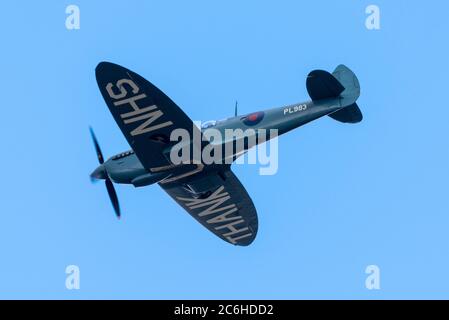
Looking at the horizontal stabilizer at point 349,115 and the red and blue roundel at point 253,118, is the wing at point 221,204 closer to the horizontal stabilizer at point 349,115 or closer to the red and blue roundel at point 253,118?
the red and blue roundel at point 253,118

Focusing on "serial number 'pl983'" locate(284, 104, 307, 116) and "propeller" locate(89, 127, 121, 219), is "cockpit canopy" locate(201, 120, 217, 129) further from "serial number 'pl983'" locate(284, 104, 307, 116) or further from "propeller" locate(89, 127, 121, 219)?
"propeller" locate(89, 127, 121, 219)

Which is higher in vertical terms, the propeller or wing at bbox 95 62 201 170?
wing at bbox 95 62 201 170

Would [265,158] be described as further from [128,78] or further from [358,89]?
[128,78]

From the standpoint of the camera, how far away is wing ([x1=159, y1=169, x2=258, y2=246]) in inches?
945

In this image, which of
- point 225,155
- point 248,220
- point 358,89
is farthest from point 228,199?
point 358,89

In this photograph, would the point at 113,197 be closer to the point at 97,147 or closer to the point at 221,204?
the point at 97,147

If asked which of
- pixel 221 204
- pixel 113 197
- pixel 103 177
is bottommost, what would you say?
pixel 221 204

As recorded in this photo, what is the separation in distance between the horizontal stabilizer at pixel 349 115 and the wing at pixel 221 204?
306 cm

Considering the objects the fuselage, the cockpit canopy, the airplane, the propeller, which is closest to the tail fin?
the airplane

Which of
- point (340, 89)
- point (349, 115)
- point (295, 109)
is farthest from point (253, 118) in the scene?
point (349, 115)

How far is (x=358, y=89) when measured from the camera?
22594 mm

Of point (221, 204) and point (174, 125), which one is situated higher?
point (174, 125)

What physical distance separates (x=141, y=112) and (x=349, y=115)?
205 inches

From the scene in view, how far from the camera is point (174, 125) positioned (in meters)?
21.6
